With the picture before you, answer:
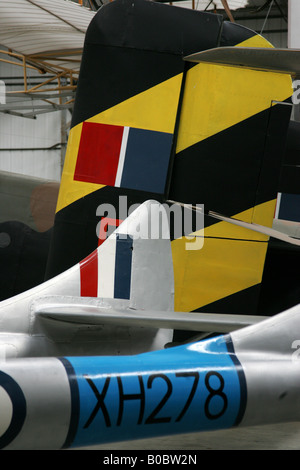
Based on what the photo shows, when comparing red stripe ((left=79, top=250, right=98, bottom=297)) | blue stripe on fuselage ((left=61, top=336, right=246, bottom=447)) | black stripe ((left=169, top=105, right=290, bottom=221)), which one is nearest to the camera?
blue stripe on fuselage ((left=61, top=336, right=246, bottom=447))

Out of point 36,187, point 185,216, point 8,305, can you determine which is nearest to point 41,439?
point 8,305

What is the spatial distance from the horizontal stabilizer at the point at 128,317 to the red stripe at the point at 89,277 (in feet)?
0.20

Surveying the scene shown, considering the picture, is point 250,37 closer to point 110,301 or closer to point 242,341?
point 110,301

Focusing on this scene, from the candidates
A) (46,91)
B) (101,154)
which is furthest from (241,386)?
(46,91)

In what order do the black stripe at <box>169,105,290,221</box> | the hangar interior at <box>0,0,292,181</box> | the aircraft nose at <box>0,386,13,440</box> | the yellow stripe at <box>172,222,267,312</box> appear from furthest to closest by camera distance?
the hangar interior at <box>0,0,292,181</box> → the black stripe at <box>169,105,290,221</box> → the yellow stripe at <box>172,222,267,312</box> → the aircraft nose at <box>0,386,13,440</box>

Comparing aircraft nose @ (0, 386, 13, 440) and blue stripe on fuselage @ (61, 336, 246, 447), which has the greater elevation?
aircraft nose @ (0, 386, 13, 440)

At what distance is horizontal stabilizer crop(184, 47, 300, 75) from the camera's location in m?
2.27

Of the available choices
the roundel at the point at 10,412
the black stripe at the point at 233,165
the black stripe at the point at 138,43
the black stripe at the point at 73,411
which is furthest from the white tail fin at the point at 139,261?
the roundel at the point at 10,412

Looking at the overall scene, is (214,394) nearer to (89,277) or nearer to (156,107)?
(89,277)

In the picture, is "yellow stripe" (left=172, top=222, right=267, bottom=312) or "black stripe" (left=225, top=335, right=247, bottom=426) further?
"yellow stripe" (left=172, top=222, right=267, bottom=312)

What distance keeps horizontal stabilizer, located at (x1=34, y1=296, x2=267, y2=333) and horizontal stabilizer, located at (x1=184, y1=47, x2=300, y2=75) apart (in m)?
1.03

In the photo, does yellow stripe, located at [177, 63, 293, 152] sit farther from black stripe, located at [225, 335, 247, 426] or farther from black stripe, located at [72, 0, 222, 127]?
black stripe, located at [225, 335, 247, 426]

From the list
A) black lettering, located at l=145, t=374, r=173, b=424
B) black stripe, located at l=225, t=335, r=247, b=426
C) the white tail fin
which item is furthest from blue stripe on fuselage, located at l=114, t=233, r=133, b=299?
black lettering, located at l=145, t=374, r=173, b=424

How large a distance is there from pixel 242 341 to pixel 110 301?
151 cm
